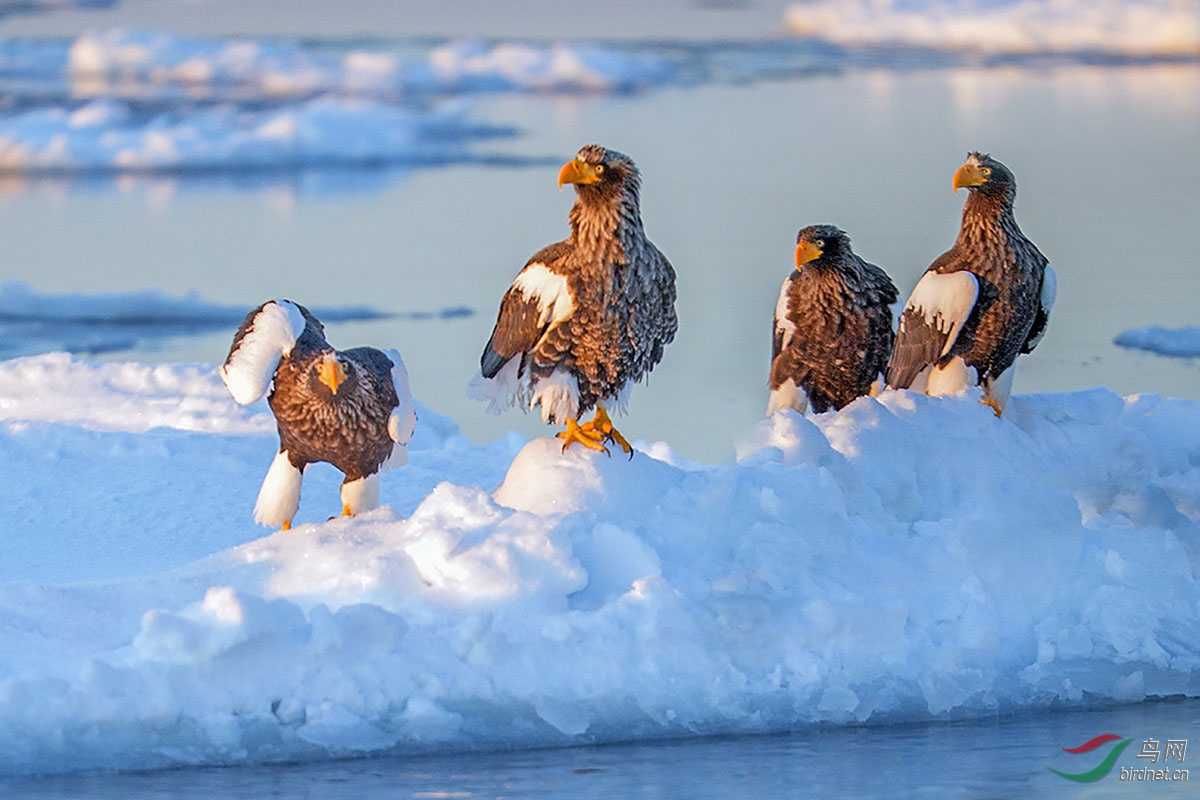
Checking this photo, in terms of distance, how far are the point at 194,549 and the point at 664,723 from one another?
10.8 feet

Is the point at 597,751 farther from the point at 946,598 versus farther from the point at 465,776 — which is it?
the point at 946,598

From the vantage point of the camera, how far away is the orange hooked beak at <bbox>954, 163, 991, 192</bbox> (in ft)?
27.5

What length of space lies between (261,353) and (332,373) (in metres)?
0.37

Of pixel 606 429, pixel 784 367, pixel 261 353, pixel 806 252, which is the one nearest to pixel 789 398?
pixel 784 367

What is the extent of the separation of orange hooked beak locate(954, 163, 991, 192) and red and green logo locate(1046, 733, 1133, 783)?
2.43m

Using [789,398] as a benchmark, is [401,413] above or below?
below

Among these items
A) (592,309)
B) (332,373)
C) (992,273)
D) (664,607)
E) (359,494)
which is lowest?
(664,607)

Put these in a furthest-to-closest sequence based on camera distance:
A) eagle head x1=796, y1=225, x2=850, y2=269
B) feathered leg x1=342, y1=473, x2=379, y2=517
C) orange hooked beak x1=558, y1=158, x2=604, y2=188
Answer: eagle head x1=796, y1=225, x2=850, y2=269, feathered leg x1=342, y1=473, x2=379, y2=517, orange hooked beak x1=558, y1=158, x2=604, y2=188

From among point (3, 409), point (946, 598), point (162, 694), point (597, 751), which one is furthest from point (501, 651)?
point (3, 409)

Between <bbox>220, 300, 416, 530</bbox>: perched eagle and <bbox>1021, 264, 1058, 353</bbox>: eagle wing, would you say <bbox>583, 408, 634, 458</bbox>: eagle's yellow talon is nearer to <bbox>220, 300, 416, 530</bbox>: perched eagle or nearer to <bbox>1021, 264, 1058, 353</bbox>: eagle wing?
<bbox>220, 300, 416, 530</bbox>: perched eagle

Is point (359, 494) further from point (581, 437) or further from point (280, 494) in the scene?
point (581, 437)

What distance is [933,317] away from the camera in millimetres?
8367

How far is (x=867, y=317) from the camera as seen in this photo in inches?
339

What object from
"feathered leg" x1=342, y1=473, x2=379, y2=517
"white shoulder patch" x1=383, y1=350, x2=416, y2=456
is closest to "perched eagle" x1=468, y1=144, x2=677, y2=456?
"white shoulder patch" x1=383, y1=350, x2=416, y2=456
